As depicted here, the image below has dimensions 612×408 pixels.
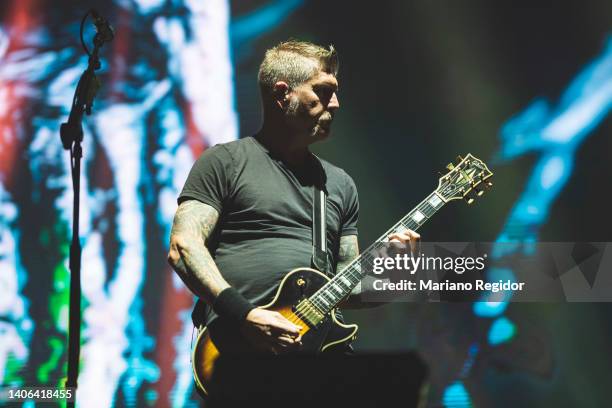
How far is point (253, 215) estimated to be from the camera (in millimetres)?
2465

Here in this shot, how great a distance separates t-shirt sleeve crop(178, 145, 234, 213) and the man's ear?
1.01 feet

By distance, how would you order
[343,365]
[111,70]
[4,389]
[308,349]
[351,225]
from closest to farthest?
1. [343,365]
2. [308,349]
3. [351,225]
4. [4,389]
5. [111,70]

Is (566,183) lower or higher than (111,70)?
lower

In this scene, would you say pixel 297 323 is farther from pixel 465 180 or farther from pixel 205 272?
pixel 465 180

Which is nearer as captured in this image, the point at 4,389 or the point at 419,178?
the point at 4,389

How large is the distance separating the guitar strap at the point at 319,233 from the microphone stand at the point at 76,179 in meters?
1.08

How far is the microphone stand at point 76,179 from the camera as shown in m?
3.08

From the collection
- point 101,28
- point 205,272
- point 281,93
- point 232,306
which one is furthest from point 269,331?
point 101,28

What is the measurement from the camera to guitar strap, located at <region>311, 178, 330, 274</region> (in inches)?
98.6

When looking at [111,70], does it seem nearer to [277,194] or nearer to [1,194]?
[1,194]

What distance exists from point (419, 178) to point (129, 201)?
57.6 inches

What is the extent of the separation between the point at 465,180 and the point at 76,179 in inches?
62.0

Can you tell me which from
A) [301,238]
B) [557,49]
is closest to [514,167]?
[557,49]

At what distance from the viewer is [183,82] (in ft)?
12.4
